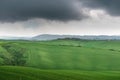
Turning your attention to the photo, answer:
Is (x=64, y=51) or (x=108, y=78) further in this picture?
(x=64, y=51)

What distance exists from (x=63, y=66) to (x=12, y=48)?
28223 mm

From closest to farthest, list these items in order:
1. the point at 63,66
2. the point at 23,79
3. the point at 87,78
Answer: the point at 23,79, the point at 87,78, the point at 63,66

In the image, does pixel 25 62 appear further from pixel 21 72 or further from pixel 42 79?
pixel 42 79

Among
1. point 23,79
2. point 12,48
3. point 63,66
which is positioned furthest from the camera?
point 12,48

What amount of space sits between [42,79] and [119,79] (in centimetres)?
1972

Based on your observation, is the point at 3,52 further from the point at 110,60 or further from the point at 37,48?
the point at 110,60

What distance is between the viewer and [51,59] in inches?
4486

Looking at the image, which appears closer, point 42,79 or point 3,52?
point 42,79

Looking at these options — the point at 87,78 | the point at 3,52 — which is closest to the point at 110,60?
the point at 3,52

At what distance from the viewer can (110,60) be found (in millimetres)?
117438

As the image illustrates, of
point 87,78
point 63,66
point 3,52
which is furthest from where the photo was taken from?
point 3,52

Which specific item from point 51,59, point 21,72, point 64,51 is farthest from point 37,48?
point 21,72

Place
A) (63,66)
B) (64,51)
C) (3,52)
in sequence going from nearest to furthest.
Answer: (63,66) < (3,52) < (64,51)

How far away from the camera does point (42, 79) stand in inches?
2464
